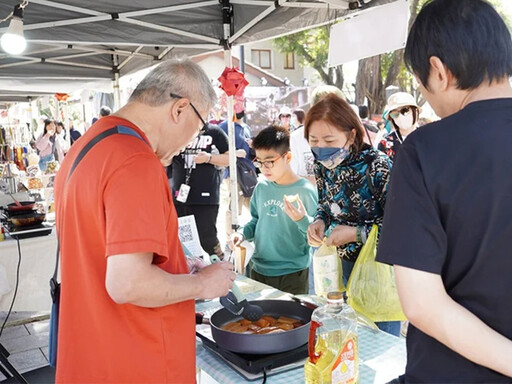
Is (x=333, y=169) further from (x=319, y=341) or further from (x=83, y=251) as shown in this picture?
(x=83, y=251)

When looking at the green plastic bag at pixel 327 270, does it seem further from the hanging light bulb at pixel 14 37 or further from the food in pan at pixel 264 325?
the hanging light bulb at pixel 14 37

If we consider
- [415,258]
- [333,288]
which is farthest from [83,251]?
[333,288]

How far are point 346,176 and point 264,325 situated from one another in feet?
2.86

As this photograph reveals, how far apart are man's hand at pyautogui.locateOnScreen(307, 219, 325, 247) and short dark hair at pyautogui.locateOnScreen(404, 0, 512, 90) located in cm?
126

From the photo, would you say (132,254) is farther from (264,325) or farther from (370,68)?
(370,68)

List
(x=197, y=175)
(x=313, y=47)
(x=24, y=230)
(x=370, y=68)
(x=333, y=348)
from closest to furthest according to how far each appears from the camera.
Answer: (x=333, y=348) < (x=24, y=230) < (x=197, y=175) < (x=370, y=68) < (x=313, y=47)

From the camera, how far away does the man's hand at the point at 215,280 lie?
116 centimetres

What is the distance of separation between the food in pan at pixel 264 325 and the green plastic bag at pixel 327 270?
43cm

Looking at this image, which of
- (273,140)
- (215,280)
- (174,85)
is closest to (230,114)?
(273,140)

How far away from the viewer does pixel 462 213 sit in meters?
0.77

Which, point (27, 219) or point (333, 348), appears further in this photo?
point (27, 219)

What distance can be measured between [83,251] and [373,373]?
2.73 ft

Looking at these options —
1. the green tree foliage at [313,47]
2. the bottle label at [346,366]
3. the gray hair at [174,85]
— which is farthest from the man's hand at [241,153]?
the green tree foliage at [313,47]

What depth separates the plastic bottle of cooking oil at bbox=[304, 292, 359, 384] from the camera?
42.5 inches
